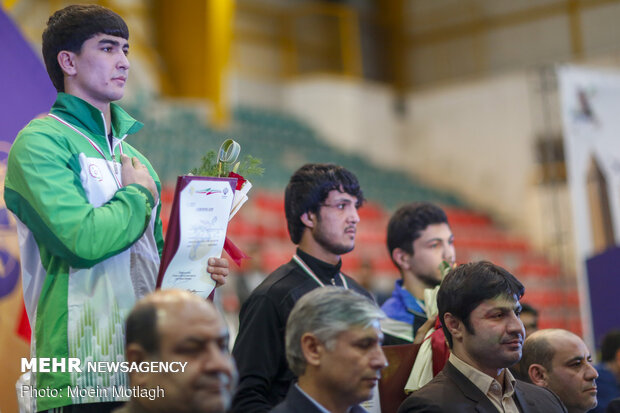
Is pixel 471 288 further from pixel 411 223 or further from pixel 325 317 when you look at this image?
pixel 411 223

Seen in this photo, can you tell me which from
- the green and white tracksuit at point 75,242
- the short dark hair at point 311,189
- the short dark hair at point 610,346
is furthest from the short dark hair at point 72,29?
the short dark hair at point 610,346

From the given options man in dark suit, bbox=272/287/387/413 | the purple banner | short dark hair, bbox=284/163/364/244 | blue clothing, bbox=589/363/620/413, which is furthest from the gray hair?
the purple banner

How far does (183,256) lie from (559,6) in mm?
14842

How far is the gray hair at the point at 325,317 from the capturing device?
2.41 m

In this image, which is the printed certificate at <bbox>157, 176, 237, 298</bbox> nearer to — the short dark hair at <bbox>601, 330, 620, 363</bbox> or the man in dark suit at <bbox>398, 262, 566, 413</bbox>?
the man in dark suit at <bbox>398, 262, 566, 413</bbox>

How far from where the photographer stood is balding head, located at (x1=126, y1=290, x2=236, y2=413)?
1.96 m

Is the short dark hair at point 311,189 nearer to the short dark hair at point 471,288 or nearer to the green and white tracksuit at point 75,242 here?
the short dark hair at point 471,288

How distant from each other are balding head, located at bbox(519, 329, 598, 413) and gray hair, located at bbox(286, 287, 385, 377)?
1.31m

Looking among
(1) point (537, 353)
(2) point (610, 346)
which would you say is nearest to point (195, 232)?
(1) point (537, 353)

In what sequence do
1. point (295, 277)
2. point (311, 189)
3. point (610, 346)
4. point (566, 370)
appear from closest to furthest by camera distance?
1. point (295, 277)
2. point (311, 189)
3. point (566, 370)
4. point (610, 346)

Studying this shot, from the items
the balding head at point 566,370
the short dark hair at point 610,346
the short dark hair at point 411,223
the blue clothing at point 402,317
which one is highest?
the short dark hair at point 411,223

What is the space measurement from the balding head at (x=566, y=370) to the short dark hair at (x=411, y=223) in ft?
2.38

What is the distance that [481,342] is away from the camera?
2959mm

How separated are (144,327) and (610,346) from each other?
11.6 feet
